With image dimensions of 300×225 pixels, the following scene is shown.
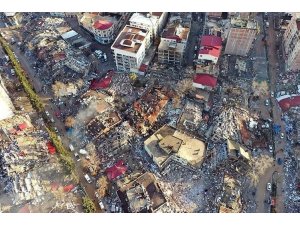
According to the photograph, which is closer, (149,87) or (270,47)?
(149,87)

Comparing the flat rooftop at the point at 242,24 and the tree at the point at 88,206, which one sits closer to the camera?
the tree at the point at 88,206

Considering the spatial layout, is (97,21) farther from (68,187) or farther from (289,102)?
(289,102)

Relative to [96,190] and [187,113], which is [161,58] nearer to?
[187,113]

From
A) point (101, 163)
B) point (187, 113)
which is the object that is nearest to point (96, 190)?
point (101, 163)

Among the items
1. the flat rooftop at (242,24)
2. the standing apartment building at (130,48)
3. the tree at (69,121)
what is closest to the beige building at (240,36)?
the flat rooftop at (242,24)

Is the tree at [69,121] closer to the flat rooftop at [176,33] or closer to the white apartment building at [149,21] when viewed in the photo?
the white apartment building at [149,21]

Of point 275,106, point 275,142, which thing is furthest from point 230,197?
point 275,106
